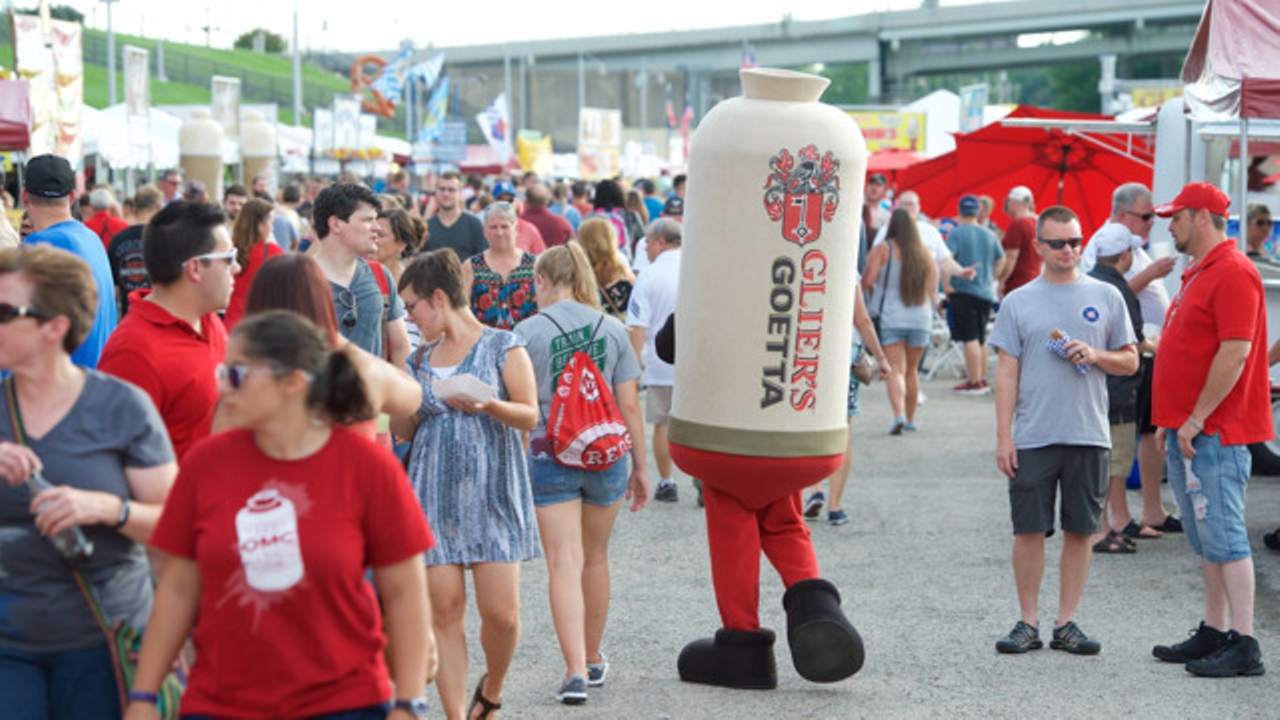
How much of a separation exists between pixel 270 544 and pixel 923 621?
505 centimetres

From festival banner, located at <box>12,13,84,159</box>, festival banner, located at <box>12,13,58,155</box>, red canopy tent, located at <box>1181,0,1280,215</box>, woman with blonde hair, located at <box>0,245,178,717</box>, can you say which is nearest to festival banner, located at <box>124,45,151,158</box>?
festival banner, located at <box>12,13,84,159</box>

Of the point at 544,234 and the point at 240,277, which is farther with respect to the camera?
the point at 544,234

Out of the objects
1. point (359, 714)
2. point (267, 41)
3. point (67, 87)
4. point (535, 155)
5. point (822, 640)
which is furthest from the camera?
point (267, 41)

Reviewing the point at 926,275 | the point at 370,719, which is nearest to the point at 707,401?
the point at 370,719

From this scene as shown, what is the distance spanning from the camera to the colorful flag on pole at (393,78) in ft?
132

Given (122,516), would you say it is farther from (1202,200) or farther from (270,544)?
(1202,200)

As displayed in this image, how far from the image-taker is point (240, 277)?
7750 mm

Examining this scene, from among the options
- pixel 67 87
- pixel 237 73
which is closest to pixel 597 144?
pixel 67 87

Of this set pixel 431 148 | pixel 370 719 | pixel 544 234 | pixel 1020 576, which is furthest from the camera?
pixel 431 148

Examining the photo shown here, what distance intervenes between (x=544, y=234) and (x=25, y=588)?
11.0m

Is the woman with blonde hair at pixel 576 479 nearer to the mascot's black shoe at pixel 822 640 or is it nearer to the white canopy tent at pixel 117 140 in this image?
the mascot's black shoe at pixel 822 640

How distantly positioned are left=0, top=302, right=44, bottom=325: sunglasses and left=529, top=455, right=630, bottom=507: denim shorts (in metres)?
3.08

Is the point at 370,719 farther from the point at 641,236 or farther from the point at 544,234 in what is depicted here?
the point at 641,236

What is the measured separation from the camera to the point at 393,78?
40.4 m
